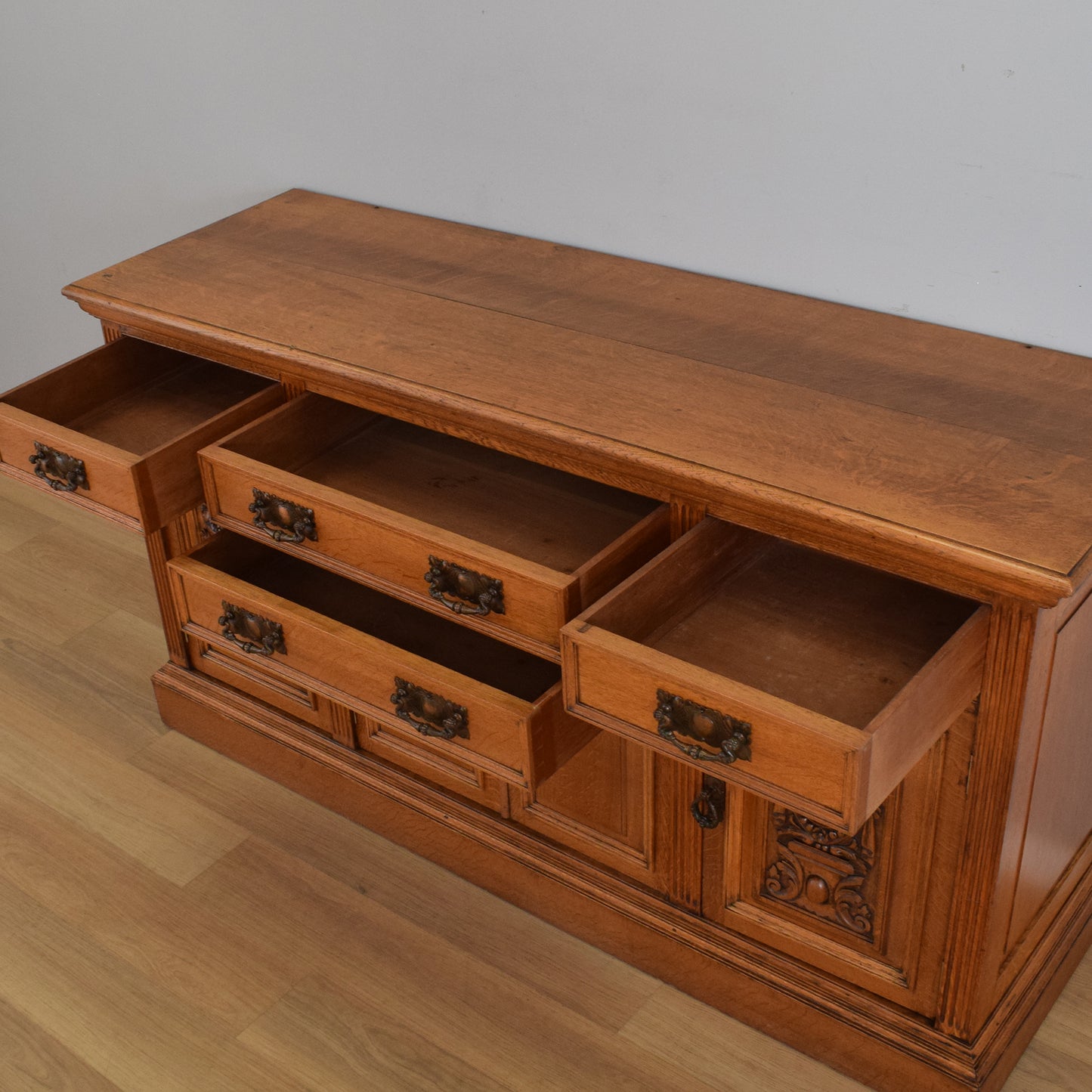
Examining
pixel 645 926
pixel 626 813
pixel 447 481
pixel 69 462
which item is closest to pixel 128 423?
pixel 69 462

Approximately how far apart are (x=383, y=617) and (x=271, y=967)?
0.50 meters

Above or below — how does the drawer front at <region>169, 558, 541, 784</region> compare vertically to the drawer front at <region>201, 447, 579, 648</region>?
below

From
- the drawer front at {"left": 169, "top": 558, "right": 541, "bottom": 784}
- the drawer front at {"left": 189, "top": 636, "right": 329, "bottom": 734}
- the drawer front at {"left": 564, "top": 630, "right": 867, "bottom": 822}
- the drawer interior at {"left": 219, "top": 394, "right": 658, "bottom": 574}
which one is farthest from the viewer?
the drawer front at {"left": 189, "top": 636, "right": 329, "bottom": 734}

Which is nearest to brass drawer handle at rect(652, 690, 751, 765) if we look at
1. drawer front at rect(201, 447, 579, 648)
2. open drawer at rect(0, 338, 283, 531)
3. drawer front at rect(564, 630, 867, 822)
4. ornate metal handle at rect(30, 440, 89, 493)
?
drawer front at rect(564, 630, 867, 822)

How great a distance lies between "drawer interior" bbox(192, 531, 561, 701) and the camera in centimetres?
183

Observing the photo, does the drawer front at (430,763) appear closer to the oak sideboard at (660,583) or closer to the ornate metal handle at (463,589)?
the oak sideboard at (660,583)

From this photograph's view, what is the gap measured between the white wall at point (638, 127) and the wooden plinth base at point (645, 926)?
31.6 inches

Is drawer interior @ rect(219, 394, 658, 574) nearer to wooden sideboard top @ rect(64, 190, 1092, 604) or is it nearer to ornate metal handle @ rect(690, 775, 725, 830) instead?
wooden sideboard top @ rect(64, 190, 1092, 604)

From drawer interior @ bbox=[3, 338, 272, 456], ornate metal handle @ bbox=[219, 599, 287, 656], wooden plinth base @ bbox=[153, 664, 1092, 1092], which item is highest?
drawer interior @ bbox=[3, 338, 272, 456]

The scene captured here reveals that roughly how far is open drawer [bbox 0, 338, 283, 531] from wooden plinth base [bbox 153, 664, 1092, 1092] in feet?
1.50

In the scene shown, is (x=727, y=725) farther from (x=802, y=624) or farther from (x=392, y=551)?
(x=392, y=551)

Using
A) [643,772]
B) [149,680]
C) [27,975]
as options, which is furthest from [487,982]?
[149,680]

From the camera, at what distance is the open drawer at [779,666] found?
1266 mm

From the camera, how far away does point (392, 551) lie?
163 centimetres
